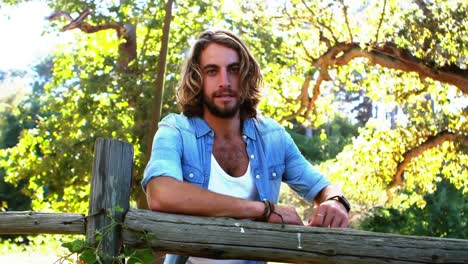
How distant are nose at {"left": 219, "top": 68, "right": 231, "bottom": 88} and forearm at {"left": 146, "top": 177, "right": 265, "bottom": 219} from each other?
1.53ft

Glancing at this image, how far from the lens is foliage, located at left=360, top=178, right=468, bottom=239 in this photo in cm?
1769

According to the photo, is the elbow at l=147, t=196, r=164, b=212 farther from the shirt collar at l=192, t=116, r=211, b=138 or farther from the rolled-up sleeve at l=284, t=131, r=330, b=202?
the rolled-up sleeve at l=284, t=131, r=330, b=202

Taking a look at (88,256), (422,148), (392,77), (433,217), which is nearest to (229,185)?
(88,256)

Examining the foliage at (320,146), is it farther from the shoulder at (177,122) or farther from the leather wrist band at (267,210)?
the leather wrist band at (267,210)

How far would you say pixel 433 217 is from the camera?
1789 centimetres

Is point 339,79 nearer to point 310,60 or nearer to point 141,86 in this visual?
point 310,60

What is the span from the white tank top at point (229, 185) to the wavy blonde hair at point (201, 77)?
0.28m

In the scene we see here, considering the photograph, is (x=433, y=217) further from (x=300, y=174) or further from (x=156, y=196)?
(x=156, y=196)

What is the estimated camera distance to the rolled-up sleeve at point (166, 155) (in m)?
2.44

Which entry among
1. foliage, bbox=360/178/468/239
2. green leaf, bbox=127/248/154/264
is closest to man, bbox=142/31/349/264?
green leaf, bbox=127/248/154/264

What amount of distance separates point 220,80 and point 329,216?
66 centimetres

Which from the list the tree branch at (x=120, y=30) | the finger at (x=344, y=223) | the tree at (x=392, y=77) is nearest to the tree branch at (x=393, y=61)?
the tree at (x=392, y=77)

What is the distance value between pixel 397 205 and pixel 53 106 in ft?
31.6

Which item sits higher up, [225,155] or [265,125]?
[265,125]
